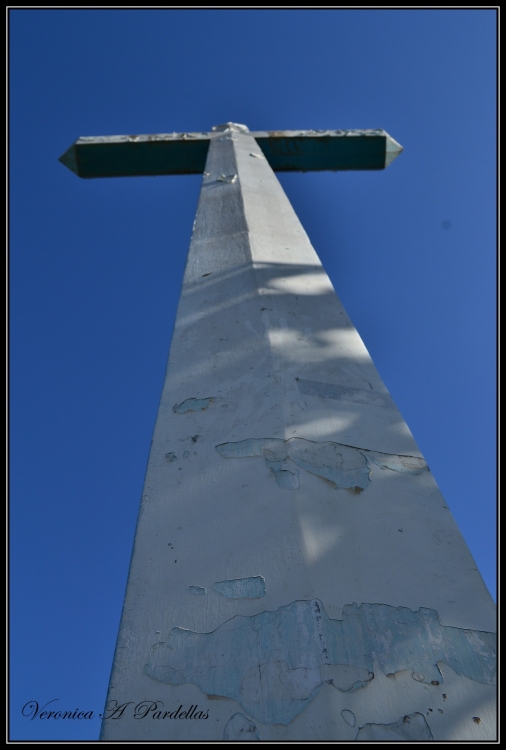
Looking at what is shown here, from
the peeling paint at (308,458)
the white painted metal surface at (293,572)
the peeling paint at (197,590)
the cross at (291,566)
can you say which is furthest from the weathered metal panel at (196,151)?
the peeling paint at (197,590)

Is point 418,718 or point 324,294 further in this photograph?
point 324,294

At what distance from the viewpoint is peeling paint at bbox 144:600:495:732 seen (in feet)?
3.79

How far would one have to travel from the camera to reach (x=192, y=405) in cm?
206

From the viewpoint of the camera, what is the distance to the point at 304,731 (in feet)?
3.55

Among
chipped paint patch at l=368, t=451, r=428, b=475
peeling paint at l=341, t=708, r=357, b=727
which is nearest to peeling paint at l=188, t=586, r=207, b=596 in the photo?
peeling paint at l=341, t=708, r=357, b=727

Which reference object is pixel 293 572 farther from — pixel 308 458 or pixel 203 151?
pixel 203 151

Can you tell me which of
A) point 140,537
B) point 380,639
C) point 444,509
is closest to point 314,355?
point 444,509

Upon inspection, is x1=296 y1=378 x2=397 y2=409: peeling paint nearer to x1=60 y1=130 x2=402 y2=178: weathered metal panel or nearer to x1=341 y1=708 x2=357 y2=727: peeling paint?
x1=341 y1=708 x2=357 y2=727: peeling paint

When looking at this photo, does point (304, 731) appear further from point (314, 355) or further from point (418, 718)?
point (314, 355)

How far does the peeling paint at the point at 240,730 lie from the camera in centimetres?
110

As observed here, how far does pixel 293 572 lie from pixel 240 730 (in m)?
0.33

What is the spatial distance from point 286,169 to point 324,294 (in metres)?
3.77

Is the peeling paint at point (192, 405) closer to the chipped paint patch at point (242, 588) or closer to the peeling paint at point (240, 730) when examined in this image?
the chipped paint patch at point (242, 588)

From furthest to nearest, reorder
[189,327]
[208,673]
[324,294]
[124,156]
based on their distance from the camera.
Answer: [124,156] < [324,294] < [189,327] < [208,673]
